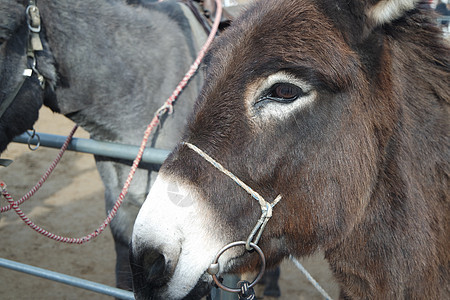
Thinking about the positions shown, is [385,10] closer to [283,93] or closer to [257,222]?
[283,93]

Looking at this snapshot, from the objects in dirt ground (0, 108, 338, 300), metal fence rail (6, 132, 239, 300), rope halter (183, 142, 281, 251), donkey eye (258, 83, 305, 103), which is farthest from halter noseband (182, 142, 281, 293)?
dirt ground (0, 108, 338, 300)

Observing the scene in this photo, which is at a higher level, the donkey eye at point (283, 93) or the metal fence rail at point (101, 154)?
the donkey eye at point (283, 93)

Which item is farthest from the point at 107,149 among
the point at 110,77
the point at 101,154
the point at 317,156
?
the point at 317,156

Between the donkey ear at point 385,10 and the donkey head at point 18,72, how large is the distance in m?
1.79

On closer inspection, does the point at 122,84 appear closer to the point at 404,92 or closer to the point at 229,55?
the point at 229,55

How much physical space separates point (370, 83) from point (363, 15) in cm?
22

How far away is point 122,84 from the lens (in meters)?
2.57

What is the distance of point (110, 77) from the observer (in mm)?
A: 2543

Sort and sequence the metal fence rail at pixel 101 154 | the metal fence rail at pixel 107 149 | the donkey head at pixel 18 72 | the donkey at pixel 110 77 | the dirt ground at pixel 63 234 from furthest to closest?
the dirt ground at pixel 63 234 < the donkey at pixel 110 77 < the donkey head at pixel 18 72 < the metal fence rail at pixel 107 149 < the metal fence rail at pixel 101 154

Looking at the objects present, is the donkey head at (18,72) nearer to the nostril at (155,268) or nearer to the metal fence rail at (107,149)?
the metal fence rail at (107,149)

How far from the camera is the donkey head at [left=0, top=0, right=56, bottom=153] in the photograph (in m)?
2.21

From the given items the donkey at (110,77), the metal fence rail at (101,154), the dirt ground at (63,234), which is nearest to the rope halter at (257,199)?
the metal fence rail at (101,154)

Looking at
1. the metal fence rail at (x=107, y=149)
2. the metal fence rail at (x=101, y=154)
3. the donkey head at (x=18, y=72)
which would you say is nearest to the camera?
the metal fence rail at (x=101, y=154)

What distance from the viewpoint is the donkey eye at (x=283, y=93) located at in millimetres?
1323
